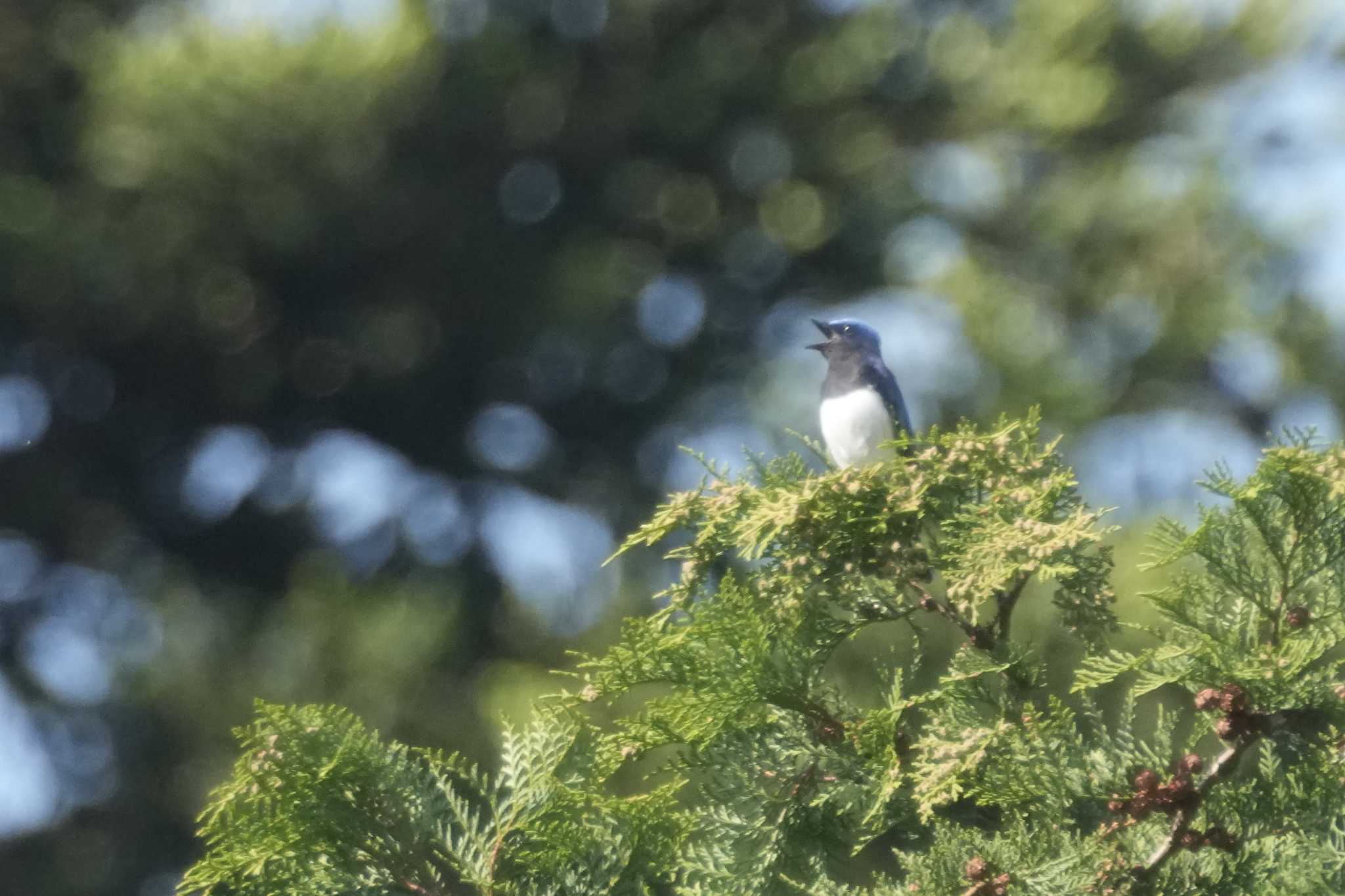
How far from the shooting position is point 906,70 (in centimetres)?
496

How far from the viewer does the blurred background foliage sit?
4230mm

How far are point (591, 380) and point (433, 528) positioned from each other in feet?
2.44

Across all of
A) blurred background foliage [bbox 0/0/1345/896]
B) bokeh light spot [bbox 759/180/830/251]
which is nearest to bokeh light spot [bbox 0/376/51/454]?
blurred background foliage [bbox 0/0/1345/896]

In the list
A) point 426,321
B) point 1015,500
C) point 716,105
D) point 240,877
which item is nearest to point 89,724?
point 426,321

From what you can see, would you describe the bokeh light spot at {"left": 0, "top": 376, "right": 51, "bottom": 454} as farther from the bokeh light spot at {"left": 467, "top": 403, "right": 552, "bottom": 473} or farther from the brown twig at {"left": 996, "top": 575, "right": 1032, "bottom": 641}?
the brown twig at {"left": 996, "top": 575, "right": 1032, "bottom": 641}

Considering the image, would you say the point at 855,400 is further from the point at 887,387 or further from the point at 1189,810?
the point at 1189,810

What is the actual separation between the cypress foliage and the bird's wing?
1425 mm

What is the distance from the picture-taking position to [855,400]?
8.98ft

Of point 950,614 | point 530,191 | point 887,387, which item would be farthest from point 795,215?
point 950,614

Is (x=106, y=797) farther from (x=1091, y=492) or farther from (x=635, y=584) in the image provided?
(x=1091, y=492)

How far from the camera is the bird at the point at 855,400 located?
2607mm

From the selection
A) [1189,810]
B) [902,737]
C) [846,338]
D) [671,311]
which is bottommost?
[1189,810]

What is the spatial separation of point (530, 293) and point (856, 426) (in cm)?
219

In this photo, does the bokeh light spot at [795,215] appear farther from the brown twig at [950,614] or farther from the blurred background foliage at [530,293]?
the brown twig at [950,614]
